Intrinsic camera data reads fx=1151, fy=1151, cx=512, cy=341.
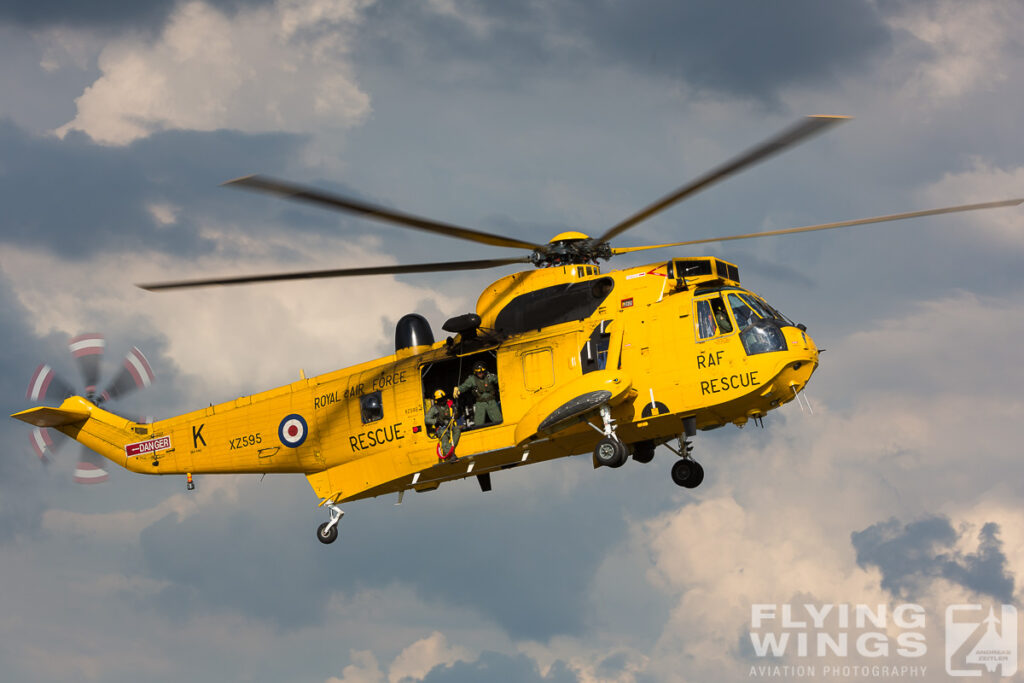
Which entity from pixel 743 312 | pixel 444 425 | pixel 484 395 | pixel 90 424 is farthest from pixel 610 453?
pixel 90 424

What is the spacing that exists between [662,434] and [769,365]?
3.67 m

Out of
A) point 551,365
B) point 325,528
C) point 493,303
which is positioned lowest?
point 325,528

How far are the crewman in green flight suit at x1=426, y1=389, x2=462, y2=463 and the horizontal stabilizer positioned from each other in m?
12.7

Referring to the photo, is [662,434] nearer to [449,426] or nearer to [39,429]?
[449,426]

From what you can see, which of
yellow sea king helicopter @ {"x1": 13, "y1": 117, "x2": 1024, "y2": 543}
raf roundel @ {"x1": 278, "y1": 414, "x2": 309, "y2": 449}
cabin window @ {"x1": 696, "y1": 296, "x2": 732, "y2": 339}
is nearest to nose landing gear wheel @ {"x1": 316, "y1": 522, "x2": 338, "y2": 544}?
yellow sea king helicopter @ {"x1": 13, "y1": 117, "x2": 1024, "y2": 543}

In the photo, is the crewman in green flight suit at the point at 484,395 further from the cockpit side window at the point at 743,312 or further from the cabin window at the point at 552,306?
the cockpit side window at the point at 743,312

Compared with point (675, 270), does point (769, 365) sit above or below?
below

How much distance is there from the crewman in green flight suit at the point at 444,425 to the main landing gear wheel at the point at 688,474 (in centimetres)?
555

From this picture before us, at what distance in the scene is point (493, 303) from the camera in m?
28.8

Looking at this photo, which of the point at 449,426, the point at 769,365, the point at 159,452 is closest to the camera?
the point at 769,365

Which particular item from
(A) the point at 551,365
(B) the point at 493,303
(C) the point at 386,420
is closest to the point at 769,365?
(A) the point at 551,365

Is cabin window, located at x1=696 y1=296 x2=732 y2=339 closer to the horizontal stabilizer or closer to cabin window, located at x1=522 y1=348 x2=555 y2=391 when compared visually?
cabin window, located at x1=522 y1=348 x2=555 y2=391

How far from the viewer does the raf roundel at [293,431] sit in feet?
103

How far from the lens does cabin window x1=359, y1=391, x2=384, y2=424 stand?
30.0 metres
